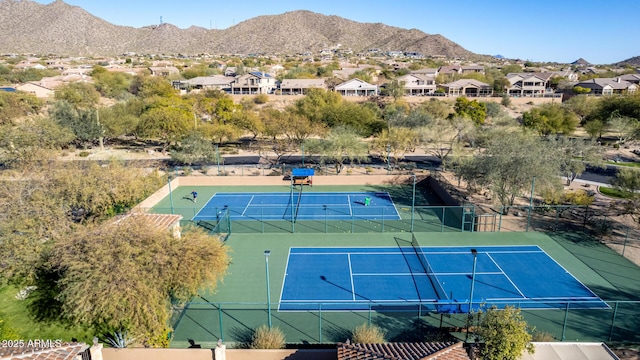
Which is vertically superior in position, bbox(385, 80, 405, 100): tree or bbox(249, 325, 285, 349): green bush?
bbox(385, 80, 405, 100): tree

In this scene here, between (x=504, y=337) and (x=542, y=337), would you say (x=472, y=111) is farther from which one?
(x=504, y=337)

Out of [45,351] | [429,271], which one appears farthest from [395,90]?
[45,351]

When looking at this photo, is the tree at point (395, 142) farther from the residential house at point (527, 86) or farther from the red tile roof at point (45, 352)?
the residential house at point (527, 86)

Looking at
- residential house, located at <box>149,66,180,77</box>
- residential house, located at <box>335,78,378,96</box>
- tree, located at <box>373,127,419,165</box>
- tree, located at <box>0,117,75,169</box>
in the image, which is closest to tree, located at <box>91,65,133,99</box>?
residential house, located at <box>149,66,180,77</box>

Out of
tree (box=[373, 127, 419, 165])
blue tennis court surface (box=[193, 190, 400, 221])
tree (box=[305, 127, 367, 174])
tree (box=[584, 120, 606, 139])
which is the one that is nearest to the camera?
blue tennis court surface (box=[193, 190, 400, 221])

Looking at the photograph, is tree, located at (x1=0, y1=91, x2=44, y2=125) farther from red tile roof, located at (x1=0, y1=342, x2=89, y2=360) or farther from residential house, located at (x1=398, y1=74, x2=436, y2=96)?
residential house, located at (x1=398, y1=74, x2=436, y2=96)

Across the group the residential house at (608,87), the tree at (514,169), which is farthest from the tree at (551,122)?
the residential house at (608,87)

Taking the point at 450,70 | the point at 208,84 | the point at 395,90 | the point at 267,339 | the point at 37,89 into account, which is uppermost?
the point at 450,70

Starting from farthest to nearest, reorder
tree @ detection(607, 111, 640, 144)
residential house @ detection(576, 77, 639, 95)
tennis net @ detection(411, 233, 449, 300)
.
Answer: residential house @ detection(576, 77, 639, 95)
tree @ detection(607, 111, 640, 144)
tennis net @ detection(411, 233, 449, 300)
